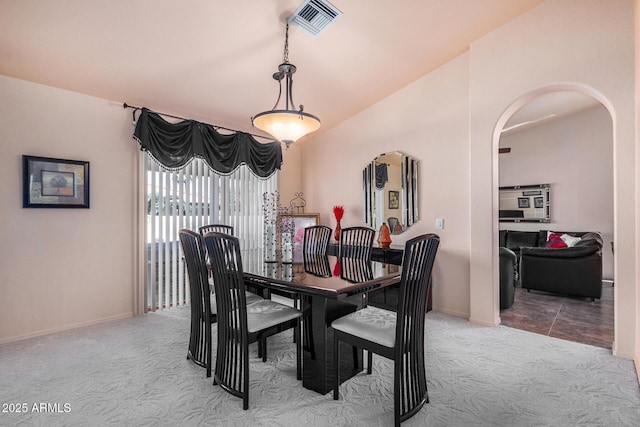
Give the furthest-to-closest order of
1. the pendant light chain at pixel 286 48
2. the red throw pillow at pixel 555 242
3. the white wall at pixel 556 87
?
the red throw pillow at pixel 555 242 < the pendant light chain at pixel 286 48 < the white wall at pixel 556 87

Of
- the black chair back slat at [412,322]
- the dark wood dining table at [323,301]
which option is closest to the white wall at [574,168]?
the dark wood dining table at [323,301]

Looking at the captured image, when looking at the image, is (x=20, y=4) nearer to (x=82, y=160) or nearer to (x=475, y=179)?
(x=82, y=160)

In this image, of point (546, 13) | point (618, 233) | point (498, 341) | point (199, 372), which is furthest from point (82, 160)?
point (618, 233)

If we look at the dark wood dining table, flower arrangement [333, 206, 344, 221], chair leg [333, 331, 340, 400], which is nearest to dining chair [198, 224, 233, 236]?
the dark wood dining table

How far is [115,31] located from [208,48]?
757 mm

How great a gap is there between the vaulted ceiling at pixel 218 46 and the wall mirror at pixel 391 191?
1085 millimetres

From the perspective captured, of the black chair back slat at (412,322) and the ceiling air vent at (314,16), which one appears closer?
the black chair back slat at (412,322)

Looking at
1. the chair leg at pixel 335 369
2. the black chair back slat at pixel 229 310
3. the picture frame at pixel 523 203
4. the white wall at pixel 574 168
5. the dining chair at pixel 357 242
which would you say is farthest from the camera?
the picture frame at pixel 523 203

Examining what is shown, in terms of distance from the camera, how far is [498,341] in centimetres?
297

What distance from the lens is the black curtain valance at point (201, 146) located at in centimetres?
370

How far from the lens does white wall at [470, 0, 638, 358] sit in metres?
2.61

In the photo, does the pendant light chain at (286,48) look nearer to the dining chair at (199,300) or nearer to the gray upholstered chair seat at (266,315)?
the dining chair at (199,300)

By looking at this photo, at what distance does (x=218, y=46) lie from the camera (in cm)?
299

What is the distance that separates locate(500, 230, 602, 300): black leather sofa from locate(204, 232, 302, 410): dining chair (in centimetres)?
417
